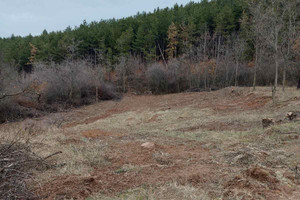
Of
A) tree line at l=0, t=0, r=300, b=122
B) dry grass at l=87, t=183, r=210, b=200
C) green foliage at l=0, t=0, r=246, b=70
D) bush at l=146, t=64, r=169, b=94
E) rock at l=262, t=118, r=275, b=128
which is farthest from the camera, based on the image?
green foliage at l=0, t=0, r=246, b=70

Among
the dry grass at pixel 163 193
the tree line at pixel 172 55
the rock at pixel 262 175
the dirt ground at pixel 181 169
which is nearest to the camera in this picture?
the dry grass at pixel 163 193

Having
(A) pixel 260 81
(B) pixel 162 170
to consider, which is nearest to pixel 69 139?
(B) pixel 162 170

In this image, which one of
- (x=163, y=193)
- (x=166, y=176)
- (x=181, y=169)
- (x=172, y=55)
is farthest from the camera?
(x=172, y=55)

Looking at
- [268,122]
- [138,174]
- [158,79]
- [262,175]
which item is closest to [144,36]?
[158,79]

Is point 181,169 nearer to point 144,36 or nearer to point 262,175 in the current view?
point 262,175

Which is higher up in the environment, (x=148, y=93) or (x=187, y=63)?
(x=187, y=63)

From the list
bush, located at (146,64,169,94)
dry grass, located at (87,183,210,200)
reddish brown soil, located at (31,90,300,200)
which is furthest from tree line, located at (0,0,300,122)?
dry grass, located at (87,183,210,200)

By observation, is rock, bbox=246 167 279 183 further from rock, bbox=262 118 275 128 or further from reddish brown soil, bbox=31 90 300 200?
rock, bbox=262 118 275 128

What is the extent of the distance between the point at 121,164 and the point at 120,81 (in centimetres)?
3407

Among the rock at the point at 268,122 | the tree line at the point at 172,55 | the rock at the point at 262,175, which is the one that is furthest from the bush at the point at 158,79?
the rock at the point at 262,175

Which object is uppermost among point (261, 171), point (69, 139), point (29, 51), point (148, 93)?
point (29, 51)

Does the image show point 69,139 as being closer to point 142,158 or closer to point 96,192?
point 142,158

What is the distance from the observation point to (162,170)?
4609 millimetres

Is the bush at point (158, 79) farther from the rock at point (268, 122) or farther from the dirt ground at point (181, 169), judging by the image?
the dirt ground at point (181, 169)
